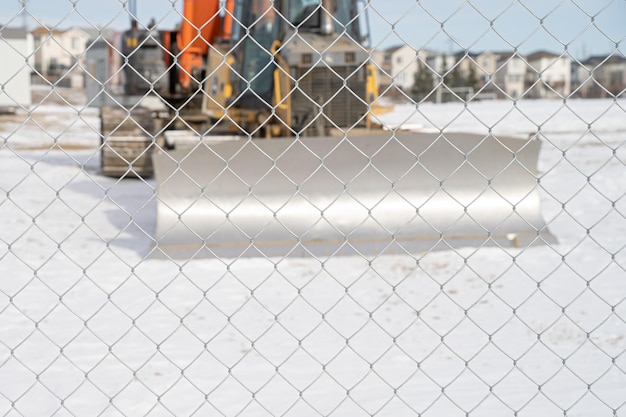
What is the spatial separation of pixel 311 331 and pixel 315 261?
3140 mm

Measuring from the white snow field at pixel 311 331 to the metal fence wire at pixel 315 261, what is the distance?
0.02 meters

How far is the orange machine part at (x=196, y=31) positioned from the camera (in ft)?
36.7

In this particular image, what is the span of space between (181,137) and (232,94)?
80cm

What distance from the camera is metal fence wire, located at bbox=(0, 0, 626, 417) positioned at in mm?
3840

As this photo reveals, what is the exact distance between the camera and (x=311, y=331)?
13.5 ft

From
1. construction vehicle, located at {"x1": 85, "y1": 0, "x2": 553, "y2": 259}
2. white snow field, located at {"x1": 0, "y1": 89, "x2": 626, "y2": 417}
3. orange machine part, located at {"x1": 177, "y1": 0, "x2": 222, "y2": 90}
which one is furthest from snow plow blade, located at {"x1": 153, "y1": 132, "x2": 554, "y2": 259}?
orange machine part, located at {"x1": 177, "y1": 0, "x2": 222, "y2": 90}

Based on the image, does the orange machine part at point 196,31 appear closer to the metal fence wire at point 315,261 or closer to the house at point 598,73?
the metal fence wire at point 315,261

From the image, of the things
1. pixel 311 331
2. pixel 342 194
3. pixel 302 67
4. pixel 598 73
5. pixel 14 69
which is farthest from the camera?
pixel 14 69

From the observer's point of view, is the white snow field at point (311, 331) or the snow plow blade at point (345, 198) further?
the snow plow blade at point (345, 198)

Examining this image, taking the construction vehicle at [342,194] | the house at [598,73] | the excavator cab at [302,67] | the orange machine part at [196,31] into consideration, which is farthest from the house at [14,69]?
the construction vehicle at [342,194]

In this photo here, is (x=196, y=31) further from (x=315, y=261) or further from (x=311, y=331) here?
(x=311, y=331)

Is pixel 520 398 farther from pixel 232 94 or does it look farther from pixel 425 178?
pixel 232 94

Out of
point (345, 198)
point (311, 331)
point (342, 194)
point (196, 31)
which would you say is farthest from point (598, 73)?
point (196, 31)

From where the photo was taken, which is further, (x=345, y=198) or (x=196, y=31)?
(x=196, y=31)
